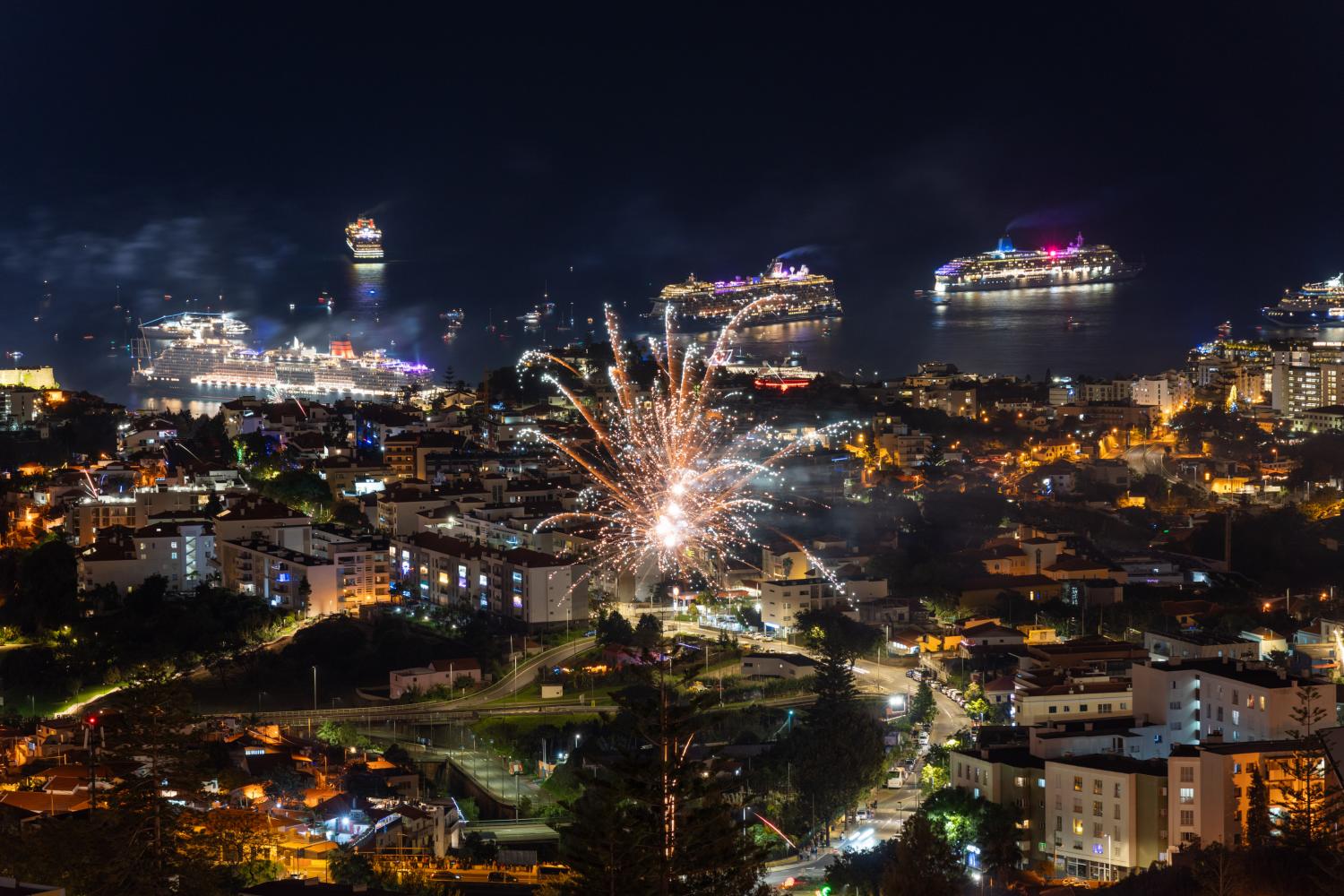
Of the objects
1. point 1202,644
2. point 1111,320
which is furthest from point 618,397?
point 1111,320

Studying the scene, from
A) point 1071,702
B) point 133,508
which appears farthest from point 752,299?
point 1071,702

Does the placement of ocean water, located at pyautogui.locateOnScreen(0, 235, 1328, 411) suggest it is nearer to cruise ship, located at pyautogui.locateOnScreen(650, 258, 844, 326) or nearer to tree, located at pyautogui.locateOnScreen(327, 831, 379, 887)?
cruise ship, located at pyautogui.locateOnScreen(650, 258, 844, 326)

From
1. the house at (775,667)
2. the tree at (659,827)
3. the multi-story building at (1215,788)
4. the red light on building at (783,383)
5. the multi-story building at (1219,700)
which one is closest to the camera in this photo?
the tree at (659,827)

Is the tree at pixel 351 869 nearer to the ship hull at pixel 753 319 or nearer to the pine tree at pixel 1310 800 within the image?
the pine tree at pixel 1310 800

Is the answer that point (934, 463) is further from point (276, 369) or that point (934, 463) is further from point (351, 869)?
point (276, 369)

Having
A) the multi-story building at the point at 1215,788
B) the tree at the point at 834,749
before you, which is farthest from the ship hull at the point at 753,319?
the multi-story building at the point at 1215,788

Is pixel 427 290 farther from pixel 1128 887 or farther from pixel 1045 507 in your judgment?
pixel 1128 887
